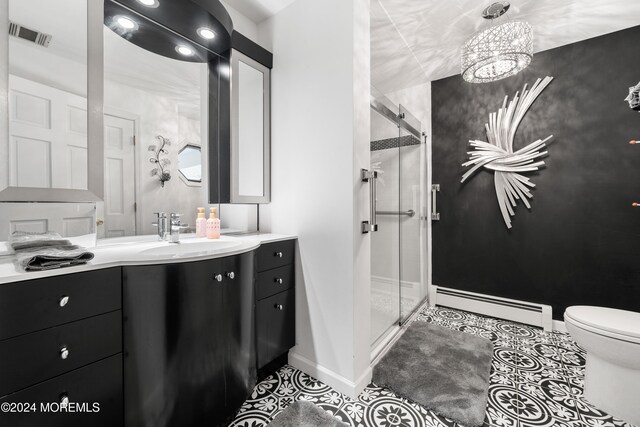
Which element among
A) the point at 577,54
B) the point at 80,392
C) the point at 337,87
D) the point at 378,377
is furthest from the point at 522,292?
the point at 80,392

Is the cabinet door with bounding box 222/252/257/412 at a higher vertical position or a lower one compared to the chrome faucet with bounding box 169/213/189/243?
lower

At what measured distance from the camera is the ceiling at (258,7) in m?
1.73

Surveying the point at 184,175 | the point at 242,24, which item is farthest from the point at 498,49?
the point at 184,175

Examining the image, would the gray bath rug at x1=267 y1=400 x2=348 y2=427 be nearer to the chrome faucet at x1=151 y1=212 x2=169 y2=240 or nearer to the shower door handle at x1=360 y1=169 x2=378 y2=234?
the shower door handle at x1=360 y1=169 x2=378 y2=234

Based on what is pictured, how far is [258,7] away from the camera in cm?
178

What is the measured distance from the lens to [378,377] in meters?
1.67

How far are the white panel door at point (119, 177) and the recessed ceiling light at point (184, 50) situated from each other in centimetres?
55

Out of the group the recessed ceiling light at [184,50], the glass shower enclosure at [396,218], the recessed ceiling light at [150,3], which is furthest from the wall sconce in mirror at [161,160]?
the glass shower enclosure at [396,218]

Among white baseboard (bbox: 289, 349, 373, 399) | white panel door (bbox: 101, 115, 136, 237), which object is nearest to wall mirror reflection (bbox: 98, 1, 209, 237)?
white panel door (bbox: 101, 115, 136, 237)

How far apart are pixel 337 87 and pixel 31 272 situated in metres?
1.50

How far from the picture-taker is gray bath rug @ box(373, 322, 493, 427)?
1.43m

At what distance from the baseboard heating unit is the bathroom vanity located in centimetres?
218

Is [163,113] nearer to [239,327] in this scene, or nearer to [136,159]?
[136,159]

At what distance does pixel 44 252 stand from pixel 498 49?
8.55ft
